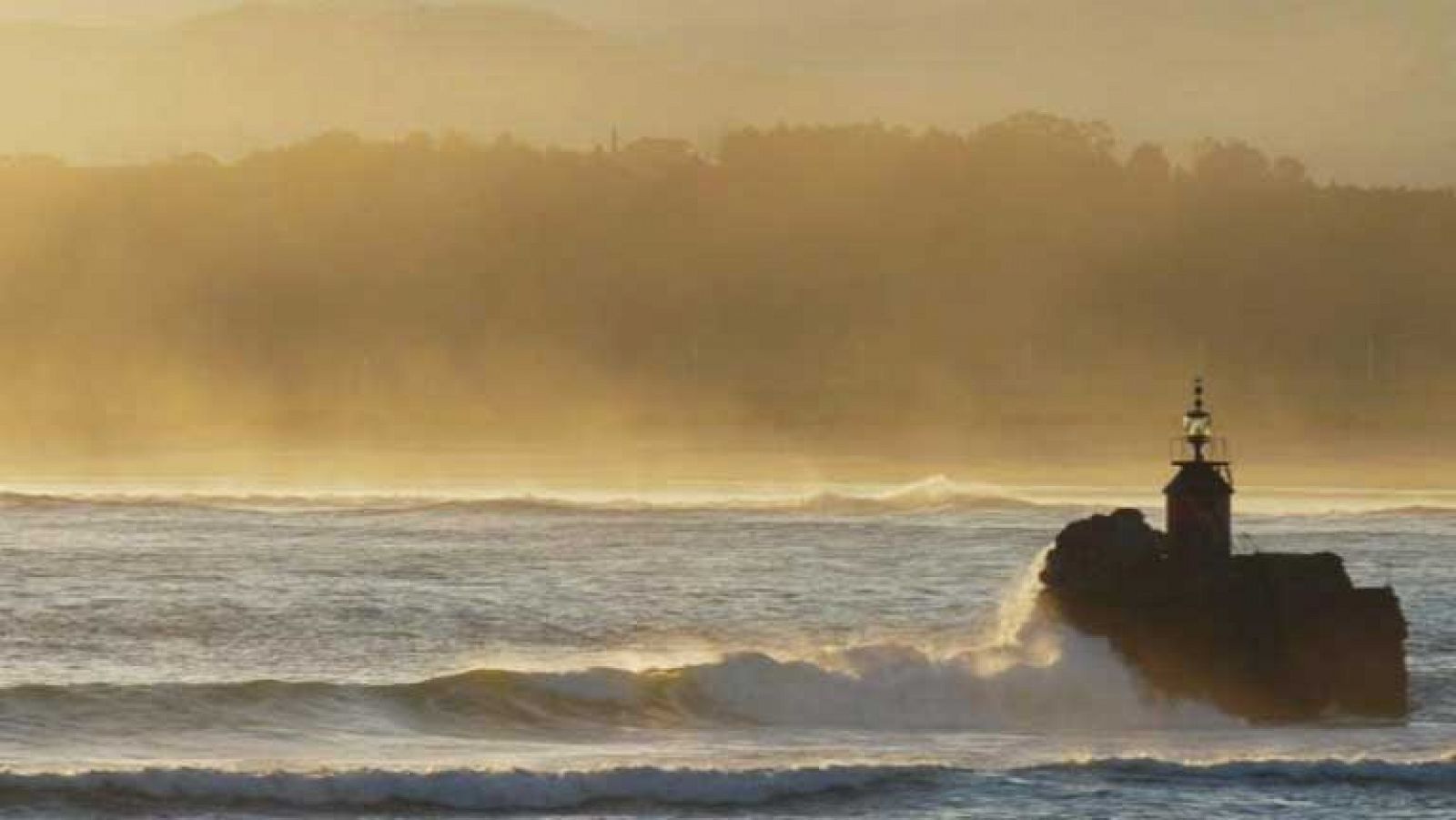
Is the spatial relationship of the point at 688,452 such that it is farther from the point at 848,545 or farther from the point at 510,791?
the point at 510,791

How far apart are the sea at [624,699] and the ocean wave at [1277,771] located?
6 centimetres

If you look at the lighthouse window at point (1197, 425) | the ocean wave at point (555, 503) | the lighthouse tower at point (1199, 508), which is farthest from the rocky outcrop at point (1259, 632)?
the ocean wave at point (555, 503)

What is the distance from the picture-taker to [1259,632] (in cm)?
5100

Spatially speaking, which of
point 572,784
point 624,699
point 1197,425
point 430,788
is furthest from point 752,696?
point 430,788

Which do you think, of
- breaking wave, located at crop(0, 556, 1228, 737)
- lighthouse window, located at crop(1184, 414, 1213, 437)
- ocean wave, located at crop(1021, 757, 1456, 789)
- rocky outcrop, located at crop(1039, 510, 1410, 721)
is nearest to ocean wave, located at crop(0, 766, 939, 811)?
ocean wave, located at crop(1021, 757, 1456, 789)

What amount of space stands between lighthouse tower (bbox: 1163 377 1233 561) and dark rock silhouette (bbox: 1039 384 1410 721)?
1cm

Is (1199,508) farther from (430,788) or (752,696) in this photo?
(430,788)

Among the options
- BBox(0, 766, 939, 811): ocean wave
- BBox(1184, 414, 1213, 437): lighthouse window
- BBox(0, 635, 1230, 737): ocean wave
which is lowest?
BBox(0, 766, 939, 811): ocean wave

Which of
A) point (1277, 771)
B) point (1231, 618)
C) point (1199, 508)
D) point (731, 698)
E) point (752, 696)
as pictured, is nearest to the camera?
point (1277, 771)

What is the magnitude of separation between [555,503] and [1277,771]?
62961mm

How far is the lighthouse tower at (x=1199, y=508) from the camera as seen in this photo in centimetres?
5150

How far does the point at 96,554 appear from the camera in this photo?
80.7 meters

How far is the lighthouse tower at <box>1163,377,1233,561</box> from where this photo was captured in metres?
51.5

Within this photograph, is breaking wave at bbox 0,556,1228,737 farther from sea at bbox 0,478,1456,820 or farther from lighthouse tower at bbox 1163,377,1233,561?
lighthouse tower at bbox 1163,377,1233,561
